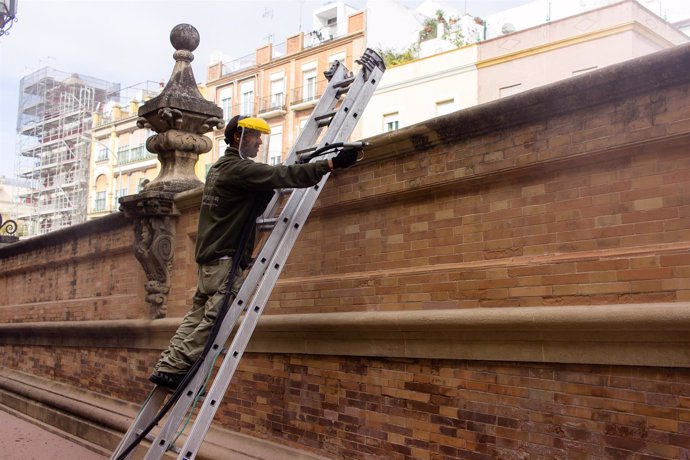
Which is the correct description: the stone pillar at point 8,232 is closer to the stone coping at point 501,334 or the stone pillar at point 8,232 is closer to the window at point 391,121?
the stone coping at point 501,334

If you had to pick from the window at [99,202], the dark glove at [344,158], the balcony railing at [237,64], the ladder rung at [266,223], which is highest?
the balcony railing at [237,64]

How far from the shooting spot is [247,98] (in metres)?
52.3

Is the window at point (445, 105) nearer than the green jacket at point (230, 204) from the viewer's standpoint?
No

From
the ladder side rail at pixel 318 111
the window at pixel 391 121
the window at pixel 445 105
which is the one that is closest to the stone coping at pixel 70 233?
the ladder side rail at pixel 318 111

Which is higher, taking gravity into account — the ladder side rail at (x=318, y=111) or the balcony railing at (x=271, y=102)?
the balcony railing at (x=271, y=102)

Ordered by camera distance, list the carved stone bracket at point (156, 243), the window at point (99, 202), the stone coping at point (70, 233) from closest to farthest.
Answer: the carved stone bracket at point (156, 243), the stone coping at point (70, 233), the window at point (99, 202)

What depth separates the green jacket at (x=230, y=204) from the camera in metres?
5.05

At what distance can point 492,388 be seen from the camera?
16.0 ft

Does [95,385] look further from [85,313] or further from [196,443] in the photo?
[196,443]

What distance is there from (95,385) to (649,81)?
8048 millimetres

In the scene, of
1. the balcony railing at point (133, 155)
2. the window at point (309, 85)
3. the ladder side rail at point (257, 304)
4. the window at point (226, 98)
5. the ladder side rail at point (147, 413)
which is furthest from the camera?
the balcony railing at point (133, 155)

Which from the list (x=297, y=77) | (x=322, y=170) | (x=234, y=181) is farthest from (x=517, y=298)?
(x=297, y=77)

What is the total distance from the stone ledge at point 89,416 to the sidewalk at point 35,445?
0.54 feet

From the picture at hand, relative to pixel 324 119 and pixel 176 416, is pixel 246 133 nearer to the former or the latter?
pixel 324 119
